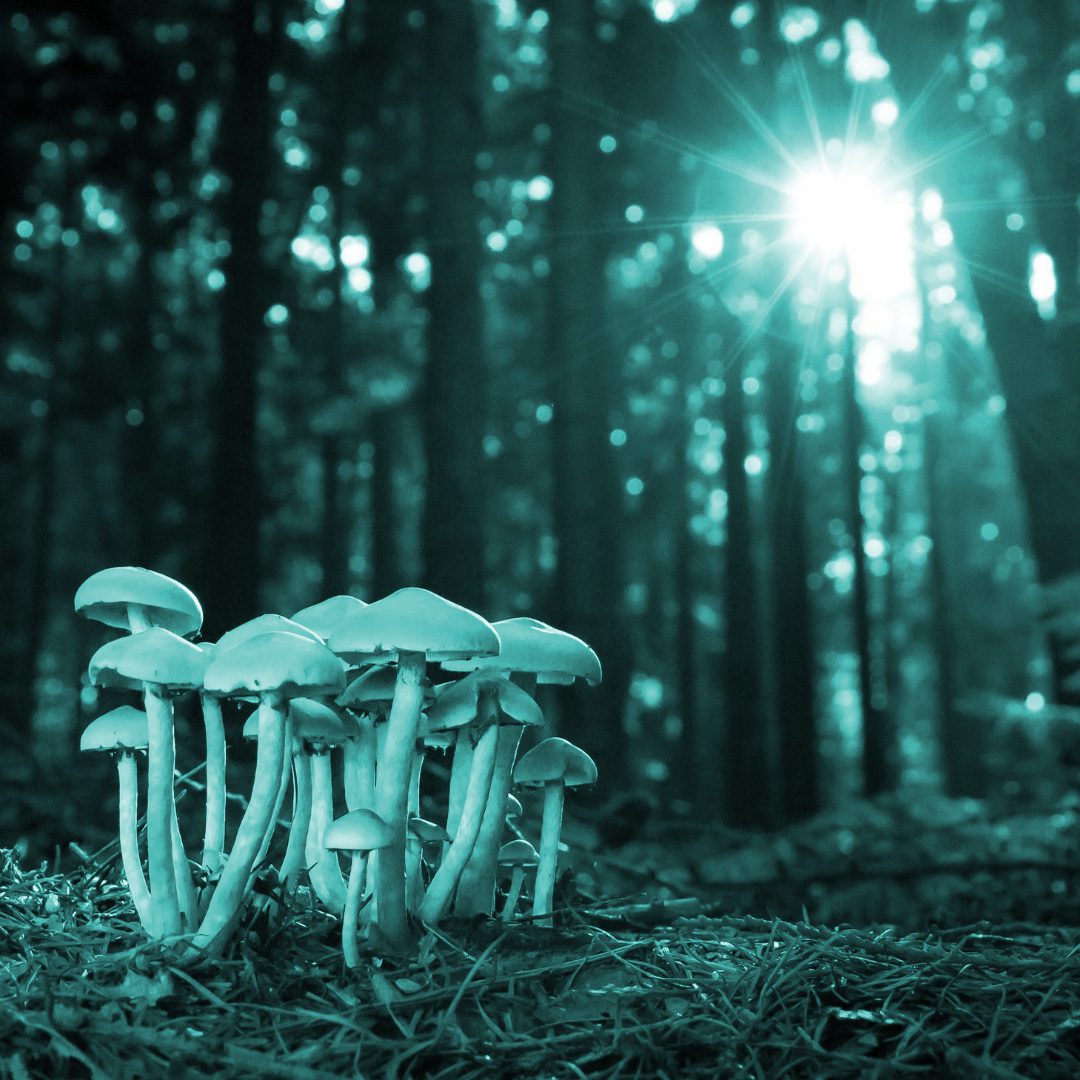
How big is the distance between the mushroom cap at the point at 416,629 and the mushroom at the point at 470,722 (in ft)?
0.66

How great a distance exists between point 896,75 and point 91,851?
937cm

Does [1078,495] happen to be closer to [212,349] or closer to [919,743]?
[212,349]

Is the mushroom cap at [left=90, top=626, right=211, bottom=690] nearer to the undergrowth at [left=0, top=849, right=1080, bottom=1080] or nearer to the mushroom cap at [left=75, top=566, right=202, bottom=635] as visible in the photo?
the mushroom cap at [left=75, top=566, right=202, bottom=635]

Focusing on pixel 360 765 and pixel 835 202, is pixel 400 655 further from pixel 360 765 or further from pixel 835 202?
pixel 835 202

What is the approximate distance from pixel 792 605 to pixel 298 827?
31.7 ft

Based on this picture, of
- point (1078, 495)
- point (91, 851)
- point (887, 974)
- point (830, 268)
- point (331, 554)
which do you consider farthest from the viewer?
point (331, 554)

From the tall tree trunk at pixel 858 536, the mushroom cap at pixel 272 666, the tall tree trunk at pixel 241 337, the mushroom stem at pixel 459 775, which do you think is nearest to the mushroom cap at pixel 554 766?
the mushroom stem at pixel 459 775

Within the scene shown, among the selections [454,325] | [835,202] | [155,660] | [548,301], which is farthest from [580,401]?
[155,660]

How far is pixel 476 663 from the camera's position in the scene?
2730 mm

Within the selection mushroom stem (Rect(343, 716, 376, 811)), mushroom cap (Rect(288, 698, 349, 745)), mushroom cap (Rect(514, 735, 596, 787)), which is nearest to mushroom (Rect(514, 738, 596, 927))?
mushroom cap (Rect(514, 735, 596, 787))

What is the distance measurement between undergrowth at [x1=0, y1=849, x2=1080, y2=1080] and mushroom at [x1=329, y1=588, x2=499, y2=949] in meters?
0.17

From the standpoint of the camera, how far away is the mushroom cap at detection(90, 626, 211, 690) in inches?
89.7

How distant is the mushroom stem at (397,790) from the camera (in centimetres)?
250

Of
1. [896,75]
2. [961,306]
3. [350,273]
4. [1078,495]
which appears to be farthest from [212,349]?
[961,306]
